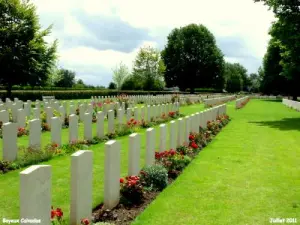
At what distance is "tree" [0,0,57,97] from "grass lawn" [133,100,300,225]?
927 inches

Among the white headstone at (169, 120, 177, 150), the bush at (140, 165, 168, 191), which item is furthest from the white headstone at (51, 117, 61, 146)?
the bush at (140, 165, 168, 191)

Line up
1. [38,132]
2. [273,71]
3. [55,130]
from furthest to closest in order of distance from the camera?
[273,71] → [55,130] → [38,132]

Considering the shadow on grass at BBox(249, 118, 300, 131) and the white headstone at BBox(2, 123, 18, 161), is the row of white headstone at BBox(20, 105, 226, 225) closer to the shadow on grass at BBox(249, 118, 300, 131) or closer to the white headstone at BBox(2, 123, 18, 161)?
the white headstone at BBox(2, 123, 18, 161)

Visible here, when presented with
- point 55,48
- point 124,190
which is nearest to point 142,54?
point 55,48

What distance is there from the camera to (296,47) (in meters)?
23.7

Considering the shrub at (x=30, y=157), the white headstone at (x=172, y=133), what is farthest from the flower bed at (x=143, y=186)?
the shrub at (x=30, y=157)

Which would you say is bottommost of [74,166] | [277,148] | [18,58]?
[277,148]

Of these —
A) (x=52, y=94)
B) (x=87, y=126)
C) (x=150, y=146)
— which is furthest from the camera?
(x=52, y=94)

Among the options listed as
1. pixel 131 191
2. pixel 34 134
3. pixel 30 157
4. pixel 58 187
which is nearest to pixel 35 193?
pixel 131 191

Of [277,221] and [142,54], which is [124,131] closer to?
[277,221]

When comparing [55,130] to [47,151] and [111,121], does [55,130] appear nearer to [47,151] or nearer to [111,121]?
[47,151]

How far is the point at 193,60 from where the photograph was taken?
6556 cm

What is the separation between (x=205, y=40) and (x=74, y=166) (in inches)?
2558

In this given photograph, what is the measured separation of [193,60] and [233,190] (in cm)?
6015
